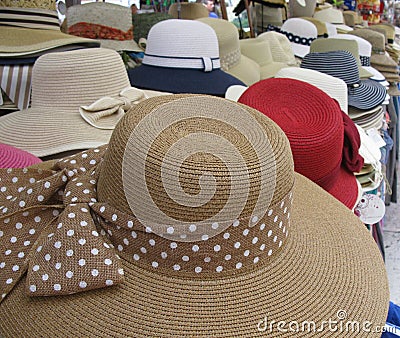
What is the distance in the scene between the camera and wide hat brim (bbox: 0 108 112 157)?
1017 mm

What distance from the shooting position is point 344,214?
84 cm

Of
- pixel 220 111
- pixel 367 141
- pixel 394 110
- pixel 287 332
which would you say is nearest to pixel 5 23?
pixel 220 111

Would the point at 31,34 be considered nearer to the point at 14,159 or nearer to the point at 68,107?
the point at 68,107

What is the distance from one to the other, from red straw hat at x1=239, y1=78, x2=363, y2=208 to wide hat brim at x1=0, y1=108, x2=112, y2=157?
35 cm

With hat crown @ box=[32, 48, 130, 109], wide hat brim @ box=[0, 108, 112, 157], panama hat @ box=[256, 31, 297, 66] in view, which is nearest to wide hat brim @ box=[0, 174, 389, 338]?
wide hat brim @ box=[0, 108, 112, 157]

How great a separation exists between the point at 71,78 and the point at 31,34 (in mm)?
378

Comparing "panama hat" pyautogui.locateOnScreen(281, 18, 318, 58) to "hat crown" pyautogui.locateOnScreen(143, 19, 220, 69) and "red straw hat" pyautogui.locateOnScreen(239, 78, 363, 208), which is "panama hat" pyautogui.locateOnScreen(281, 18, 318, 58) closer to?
"hat crown" pyautogui.locateOnScreen(143, 19, 220, 69)

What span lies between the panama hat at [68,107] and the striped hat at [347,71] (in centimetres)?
88

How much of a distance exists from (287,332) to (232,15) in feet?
10.8

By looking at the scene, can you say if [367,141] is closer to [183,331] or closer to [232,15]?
[183,331]

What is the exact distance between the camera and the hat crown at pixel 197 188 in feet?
1.91

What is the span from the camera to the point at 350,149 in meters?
1.18

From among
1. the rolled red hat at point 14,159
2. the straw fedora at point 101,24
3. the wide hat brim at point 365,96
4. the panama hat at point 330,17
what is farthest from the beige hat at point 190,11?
the rolled red hat at point 14,159

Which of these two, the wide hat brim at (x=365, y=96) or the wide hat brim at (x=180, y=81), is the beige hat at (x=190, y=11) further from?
the wide hat brim at (x=180, y=81)
